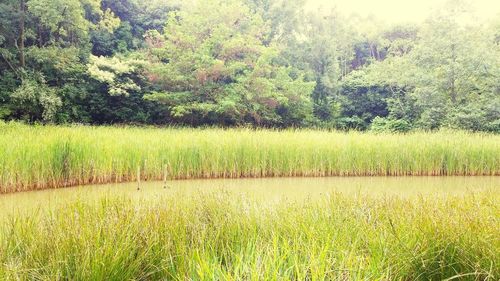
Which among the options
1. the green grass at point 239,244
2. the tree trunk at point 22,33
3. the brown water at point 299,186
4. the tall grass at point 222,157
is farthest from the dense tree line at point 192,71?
the green grass at point 239,244

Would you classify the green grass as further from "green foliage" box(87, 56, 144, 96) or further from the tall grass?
"green foliage" box(87, 56, 144, 96)

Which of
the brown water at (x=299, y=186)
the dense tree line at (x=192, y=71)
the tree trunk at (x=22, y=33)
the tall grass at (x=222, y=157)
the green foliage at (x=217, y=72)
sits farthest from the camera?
the green foliage at (x=217, y=72)

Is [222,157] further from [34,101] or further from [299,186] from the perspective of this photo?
[34,101]

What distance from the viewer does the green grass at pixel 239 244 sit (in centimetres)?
186

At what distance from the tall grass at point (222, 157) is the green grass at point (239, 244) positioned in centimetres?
318

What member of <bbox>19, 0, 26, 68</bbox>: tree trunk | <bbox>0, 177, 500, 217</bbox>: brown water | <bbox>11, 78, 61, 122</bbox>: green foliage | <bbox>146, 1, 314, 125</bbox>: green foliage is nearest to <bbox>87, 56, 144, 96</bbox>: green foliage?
<bbox>146, 1, 314, 125</bbox>: green foliage

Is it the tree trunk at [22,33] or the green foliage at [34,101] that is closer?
the green foliage at [34,101]

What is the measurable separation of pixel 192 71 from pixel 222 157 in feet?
25.0

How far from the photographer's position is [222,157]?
7324 mm

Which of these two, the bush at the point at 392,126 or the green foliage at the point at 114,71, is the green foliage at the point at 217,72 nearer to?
the green foliage at the point at 114,71

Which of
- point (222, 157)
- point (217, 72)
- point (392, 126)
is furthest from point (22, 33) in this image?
point (392, 126)

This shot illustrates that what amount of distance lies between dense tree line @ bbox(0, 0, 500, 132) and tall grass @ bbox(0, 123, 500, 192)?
5.71 meters

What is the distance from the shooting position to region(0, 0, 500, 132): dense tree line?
44.7ft

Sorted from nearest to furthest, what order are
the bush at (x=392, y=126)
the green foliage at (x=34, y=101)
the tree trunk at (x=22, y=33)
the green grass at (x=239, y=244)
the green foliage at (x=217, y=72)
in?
1. the green grass at (x=239, y=244)
2. the green foliage at (x=34, y=101)
3. the tree trunk at (x=22, y=33)
4. the green foliage at (x=217, y=72)
5. the bush at (x=392, y=126)
